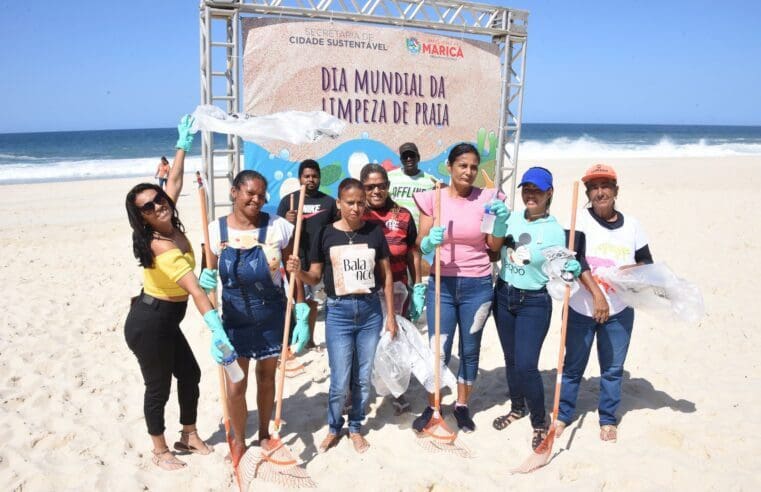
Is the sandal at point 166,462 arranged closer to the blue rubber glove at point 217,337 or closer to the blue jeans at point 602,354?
the blue rubber glove at point 217,337

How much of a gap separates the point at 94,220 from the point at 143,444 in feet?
36.6

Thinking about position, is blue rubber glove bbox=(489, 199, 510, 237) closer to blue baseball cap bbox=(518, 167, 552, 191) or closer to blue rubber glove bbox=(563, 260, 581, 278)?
blue baseball cap bbox=(518, 167, 552, 191)

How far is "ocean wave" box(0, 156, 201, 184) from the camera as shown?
983 inches

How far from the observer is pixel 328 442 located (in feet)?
11.7

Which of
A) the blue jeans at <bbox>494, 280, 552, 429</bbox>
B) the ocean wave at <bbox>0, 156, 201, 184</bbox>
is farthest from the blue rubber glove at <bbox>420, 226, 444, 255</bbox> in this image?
the ocean wave at <bbox>0, 156, 201, 184</bbox>

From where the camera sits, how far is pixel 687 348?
5.32 m

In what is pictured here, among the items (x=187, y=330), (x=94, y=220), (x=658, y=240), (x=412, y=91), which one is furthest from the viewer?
(x=94, y=220)

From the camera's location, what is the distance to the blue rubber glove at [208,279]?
306 cm

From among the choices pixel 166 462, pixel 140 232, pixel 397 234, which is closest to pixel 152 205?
pixel 140 232

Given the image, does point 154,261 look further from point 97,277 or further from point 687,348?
point 97,277

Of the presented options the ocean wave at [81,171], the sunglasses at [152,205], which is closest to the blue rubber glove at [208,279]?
the sunglasses at [152,205]

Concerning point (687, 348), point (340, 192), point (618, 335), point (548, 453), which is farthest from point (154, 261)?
point (687, 348)

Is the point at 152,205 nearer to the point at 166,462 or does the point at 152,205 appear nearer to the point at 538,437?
the point at 166,462

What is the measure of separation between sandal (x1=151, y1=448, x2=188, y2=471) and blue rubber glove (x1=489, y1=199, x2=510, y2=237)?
2.48 m
